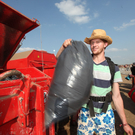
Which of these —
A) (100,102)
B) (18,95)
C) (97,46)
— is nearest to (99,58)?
(97,46)

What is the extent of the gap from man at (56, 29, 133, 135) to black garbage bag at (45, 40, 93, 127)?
281 mm

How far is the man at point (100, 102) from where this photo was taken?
121 cm

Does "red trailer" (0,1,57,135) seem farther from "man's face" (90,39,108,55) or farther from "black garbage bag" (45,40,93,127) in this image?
"man's face" (90,39,108,55)

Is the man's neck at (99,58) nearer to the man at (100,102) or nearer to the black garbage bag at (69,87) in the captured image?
the man at (100,102)

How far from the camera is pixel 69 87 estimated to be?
968 millimetres

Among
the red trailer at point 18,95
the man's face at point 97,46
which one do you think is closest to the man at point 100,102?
the man's face at point 97,46

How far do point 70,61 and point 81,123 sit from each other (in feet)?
2.84

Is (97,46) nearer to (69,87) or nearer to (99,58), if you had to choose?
(99,58)

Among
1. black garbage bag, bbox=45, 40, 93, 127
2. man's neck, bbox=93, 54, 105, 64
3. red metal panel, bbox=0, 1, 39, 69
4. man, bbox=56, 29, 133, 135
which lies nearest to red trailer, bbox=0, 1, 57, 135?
red metal panel, bbox=0, 1, 39, 69

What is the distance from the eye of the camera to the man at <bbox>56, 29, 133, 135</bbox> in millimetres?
1205

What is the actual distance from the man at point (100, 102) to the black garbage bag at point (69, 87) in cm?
28

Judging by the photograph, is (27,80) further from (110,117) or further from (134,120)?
(134,120)

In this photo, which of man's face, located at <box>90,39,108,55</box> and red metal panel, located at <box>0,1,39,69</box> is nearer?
man's face, located at <box>90,39,108,55</box>

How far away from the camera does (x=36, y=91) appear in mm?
1145
